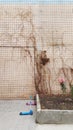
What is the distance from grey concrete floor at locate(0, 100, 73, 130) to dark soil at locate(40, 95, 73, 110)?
33 centimetres

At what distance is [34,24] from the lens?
805cm

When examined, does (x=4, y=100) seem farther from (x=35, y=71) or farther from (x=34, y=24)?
(x=34, y=24)

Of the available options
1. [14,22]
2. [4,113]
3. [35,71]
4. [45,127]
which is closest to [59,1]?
[14,22]

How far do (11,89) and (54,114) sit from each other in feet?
8.79

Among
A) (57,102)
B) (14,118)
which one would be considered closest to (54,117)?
(14,118)

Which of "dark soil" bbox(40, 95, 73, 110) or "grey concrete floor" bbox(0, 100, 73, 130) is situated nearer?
"grey concrete floor" bbox(0, 100, 73, 130)

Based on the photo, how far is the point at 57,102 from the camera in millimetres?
7000

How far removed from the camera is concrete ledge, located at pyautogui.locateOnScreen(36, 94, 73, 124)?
555cm

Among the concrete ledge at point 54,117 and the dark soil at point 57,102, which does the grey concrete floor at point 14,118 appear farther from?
the dark soil at point 57,102

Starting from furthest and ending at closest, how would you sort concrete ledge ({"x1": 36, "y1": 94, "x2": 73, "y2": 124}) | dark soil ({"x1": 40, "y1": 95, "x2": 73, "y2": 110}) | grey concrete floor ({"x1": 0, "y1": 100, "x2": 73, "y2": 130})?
dark soil ({"x1": 40, "y1": 95, "x2": 73, "y2": 110})
concrete ledge ({"x1": 36, "y1": 94, "x2": 73, "y2": 124})
grey concrete floor ({"x1": 0, "y1": 100, "x2": 73, "y2": 130})

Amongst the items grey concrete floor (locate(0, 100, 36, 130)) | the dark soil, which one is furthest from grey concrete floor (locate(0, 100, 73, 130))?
the dark soil

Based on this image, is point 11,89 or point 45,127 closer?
point 45,127

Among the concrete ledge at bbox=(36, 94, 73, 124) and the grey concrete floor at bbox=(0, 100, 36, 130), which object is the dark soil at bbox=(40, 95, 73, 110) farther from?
the concrete ledge at bbox=(36, 94, 73, 124)

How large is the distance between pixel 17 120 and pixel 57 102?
1.40 metres
